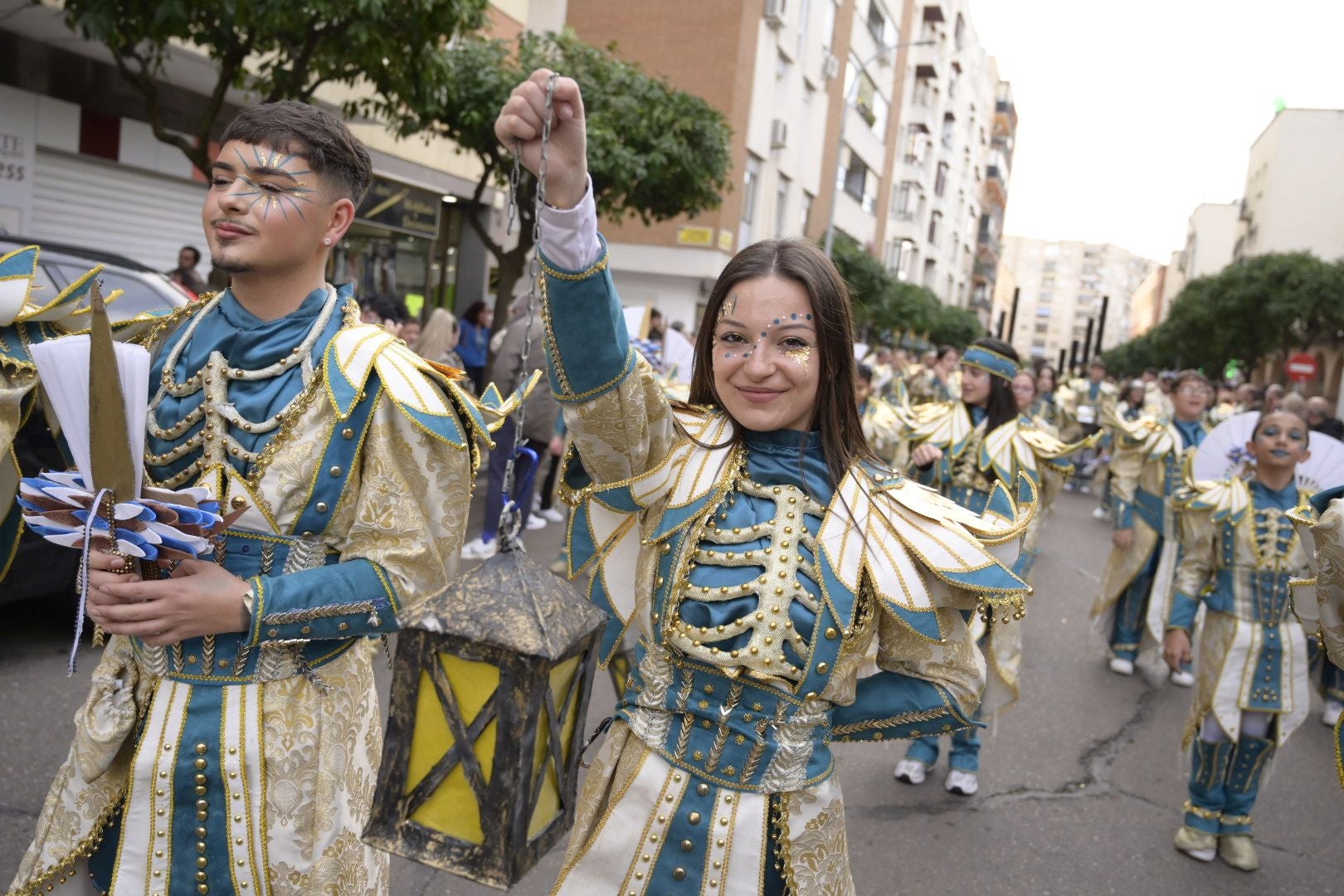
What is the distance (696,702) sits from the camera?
Answer: 2.12 m

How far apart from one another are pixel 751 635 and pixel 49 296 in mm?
3774

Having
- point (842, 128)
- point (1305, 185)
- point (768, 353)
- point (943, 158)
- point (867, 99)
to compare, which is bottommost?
point (768, 353)

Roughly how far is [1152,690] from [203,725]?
6.58 meters

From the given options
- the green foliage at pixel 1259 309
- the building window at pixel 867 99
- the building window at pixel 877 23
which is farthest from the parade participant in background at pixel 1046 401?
the building window at pixel 877 23

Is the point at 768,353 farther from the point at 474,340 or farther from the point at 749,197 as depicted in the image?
the point at 749,197

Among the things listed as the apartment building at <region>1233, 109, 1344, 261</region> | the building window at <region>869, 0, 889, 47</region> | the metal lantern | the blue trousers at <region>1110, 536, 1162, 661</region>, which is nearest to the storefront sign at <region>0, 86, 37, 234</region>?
the blue trousers at <region>1110, 536, 1162, 661</region>

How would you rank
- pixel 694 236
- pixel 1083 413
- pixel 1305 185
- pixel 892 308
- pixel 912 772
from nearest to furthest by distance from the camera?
pixel 912 772
pixel 1083 413
pixel 694 236
pixel 892 308
pixel 1305 185

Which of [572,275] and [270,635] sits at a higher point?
[572,275]

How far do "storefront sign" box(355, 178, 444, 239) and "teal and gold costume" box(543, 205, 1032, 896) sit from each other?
562 inches

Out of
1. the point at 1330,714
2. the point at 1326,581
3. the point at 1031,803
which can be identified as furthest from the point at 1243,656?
the point at 1330,714

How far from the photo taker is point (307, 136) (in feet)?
7.27

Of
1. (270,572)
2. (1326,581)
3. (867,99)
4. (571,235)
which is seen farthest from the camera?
(867,99)

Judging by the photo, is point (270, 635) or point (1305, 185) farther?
point (1305, 185)

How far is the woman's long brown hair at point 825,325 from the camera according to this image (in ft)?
Result: 7.01
